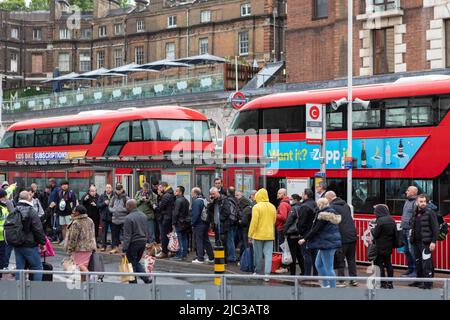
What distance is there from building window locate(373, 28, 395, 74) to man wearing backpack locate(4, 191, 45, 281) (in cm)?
2340

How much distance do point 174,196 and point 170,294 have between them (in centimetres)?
875

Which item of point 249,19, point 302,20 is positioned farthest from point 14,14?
point 302,20

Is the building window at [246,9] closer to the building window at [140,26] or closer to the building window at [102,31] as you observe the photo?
the building window at [140,26]

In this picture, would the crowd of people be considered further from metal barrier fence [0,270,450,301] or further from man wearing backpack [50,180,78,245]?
metal barrier fence [0,270,450,301]

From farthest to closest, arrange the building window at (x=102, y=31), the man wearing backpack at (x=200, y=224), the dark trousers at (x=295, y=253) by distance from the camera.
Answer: the building window at (x=102, y=31) < the man wearing backpack at (x=200, y=224) < the dark trousers at (x=295, y=253)

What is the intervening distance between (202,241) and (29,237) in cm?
591

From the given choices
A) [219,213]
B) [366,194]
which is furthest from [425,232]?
[366,194]

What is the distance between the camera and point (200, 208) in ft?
61.4

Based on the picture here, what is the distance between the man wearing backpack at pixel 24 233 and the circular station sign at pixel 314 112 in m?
8.13

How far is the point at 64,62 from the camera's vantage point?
272 ft

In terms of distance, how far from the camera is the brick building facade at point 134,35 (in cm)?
6275

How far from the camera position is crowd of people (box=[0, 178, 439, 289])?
1380 cm

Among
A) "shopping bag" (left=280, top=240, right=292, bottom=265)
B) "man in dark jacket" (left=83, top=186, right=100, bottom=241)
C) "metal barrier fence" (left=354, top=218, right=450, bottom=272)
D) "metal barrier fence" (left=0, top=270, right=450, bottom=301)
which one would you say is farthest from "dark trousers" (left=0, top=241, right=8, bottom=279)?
"metal barrier fence" (left=354, top=218, right=450, bottom=272)

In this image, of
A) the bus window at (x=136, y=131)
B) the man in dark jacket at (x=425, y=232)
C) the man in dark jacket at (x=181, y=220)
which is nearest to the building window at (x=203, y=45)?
the bus window at (x=136, y=131)
